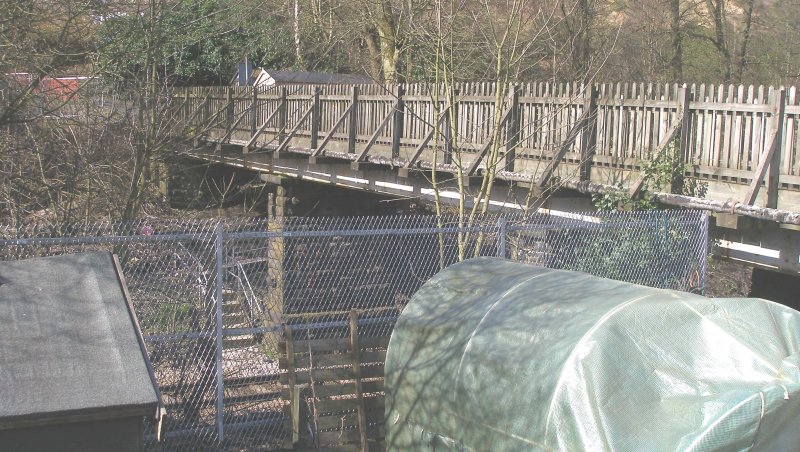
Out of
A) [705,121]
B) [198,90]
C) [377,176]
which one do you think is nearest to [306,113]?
[377,176]

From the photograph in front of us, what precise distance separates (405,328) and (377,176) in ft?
30.5

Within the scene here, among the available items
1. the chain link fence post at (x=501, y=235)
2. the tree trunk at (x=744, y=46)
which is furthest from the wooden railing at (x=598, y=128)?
the tree trunk at (x=744, y=46)

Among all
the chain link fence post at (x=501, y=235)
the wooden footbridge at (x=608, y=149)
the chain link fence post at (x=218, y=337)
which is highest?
the wooden footbridge at (x=608, y=149)

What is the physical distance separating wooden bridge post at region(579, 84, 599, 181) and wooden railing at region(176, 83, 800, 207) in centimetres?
1

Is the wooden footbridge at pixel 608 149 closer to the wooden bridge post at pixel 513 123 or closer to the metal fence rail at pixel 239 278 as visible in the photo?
the wooden bridge post at pixel 513 123

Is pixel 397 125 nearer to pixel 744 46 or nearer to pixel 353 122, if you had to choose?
pixel 353 122

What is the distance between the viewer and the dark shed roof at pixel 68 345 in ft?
15.0

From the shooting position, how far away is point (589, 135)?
11641mm

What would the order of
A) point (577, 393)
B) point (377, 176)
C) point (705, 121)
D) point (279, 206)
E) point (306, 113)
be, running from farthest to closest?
point (279, 206), point (306, 113), point (377, 176), point (705, 121), point (577, 393)

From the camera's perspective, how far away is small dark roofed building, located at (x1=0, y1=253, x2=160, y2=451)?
4523 millimetres

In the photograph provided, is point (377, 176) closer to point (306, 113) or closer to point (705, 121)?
point (306, 113)

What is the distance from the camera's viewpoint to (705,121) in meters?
10.3

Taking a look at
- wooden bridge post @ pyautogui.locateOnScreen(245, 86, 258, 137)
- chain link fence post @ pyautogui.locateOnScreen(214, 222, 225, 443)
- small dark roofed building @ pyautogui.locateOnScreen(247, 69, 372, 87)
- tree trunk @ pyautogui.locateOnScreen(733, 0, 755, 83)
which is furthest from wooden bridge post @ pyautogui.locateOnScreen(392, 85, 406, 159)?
tree trunk @ pyautogui.locateOnScreen(733, 0, 755, 83)

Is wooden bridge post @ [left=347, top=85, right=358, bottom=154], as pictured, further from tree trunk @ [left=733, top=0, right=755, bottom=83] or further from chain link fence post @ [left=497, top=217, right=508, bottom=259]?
tree trunk @ [left=733, top=0, right=755, bottom=83]
